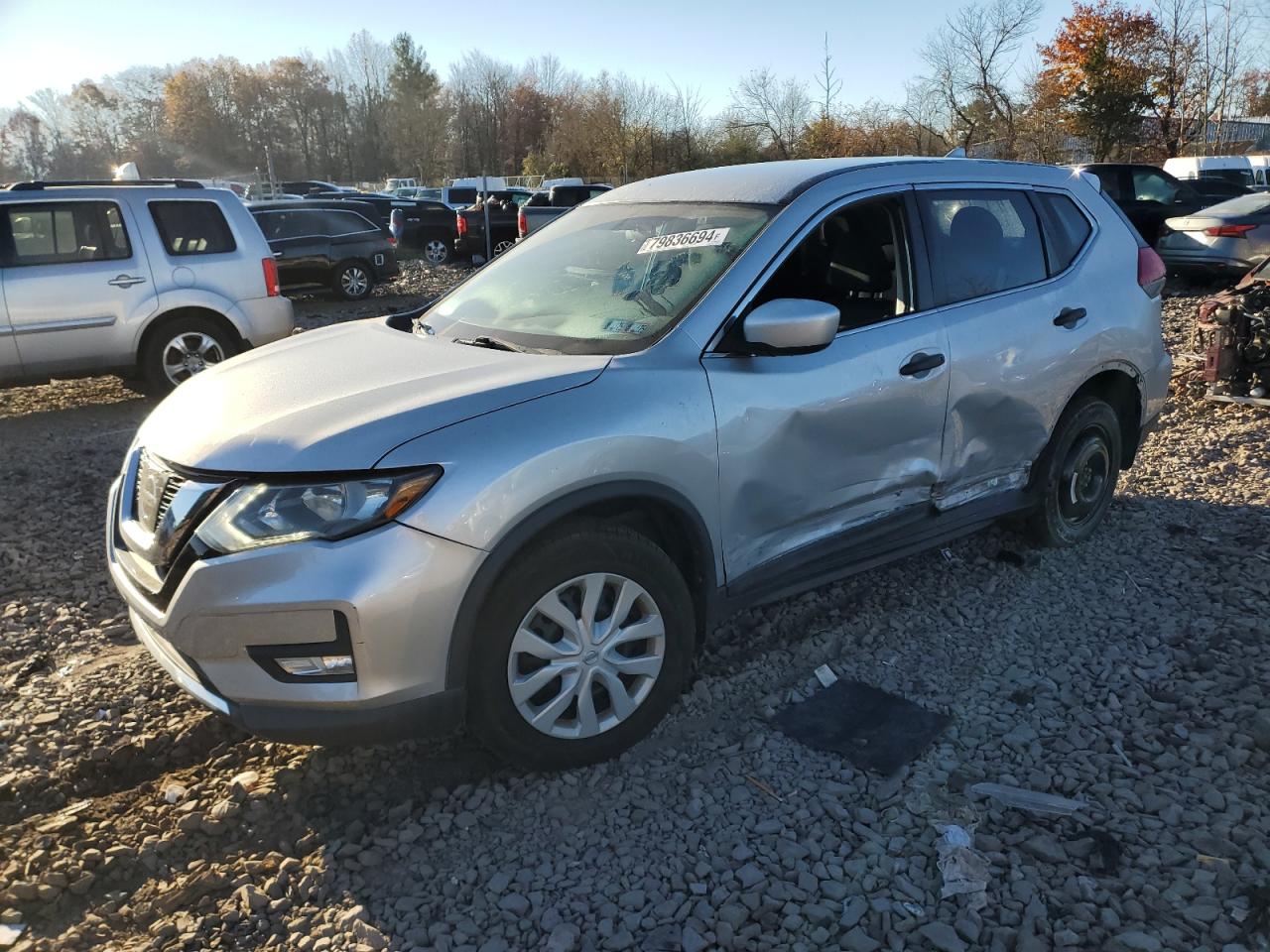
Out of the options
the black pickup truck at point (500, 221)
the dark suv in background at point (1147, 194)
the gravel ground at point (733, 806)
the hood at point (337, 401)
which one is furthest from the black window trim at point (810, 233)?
the black pickup truck at point (500, 221)

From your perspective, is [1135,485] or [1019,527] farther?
[1135,485]

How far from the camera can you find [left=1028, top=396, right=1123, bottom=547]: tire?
13.9 feet

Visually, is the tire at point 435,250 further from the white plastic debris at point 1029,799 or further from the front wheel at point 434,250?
the white plastic debris at point 1029,799

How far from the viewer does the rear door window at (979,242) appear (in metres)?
3.71

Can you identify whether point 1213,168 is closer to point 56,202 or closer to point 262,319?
point 262,319

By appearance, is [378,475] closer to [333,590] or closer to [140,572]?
[333,590]

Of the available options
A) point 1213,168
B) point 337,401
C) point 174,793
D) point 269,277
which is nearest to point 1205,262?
point 269,277

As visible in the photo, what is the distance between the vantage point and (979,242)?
3.89m

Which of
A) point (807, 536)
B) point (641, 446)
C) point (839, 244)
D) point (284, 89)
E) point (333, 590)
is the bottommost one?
point (807, 536)

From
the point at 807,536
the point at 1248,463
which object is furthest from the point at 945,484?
the point at 1248,463

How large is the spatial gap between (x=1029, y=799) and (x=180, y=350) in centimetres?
737

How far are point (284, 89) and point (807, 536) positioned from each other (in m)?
92.8

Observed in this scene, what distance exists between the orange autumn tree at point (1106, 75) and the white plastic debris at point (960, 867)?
33466 millimetres

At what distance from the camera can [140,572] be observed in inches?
106
